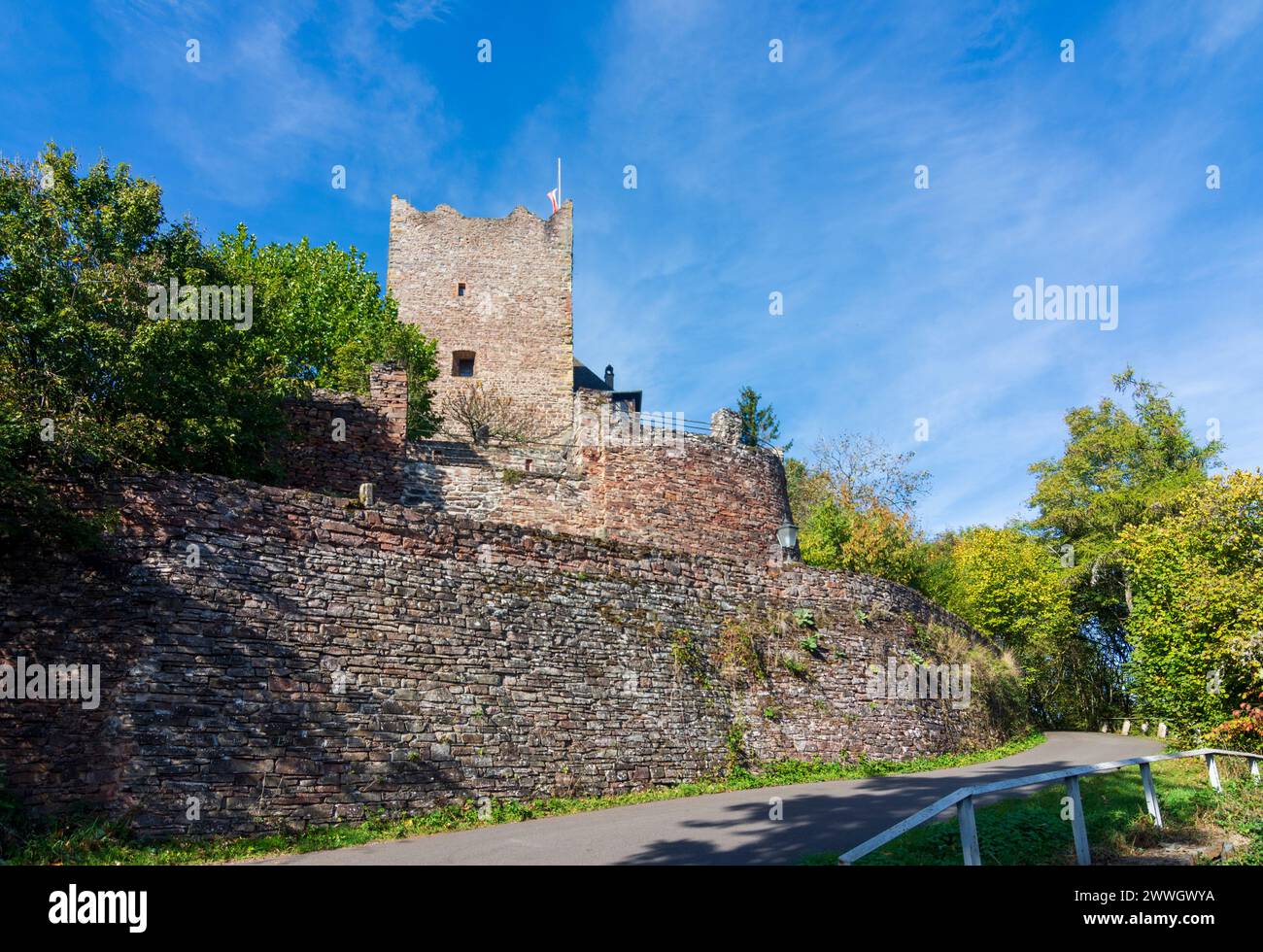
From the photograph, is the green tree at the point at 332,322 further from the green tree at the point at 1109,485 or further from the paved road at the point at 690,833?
the green tree at the point at 1109,485

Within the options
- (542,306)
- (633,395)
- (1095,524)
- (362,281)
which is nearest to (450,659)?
(362,281)

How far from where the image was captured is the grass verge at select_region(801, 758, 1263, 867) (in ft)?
24.5

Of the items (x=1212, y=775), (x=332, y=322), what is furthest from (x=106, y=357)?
(x=332, y=322)

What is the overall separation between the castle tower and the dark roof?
7.88 metres

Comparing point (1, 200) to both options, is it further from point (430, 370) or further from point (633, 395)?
point (633, 395)

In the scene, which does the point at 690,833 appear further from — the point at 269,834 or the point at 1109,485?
the point at 1109,485

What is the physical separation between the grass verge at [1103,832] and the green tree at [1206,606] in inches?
298

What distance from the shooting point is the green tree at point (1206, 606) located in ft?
56.1

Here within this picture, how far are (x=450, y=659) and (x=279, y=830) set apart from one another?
2.92m

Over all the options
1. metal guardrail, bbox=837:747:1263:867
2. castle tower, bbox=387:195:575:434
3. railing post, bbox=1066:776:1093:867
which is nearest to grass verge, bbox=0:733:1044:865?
metal guardrail, bbox=837:747:1263:867

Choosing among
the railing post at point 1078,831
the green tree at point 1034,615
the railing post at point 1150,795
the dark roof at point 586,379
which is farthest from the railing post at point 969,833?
the dark roof at point 586,379

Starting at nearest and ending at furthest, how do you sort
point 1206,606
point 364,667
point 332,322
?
point 364,667, point 1206,606, point 332,322

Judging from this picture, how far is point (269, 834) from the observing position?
9586 millimetres

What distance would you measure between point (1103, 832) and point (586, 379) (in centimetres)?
3711
